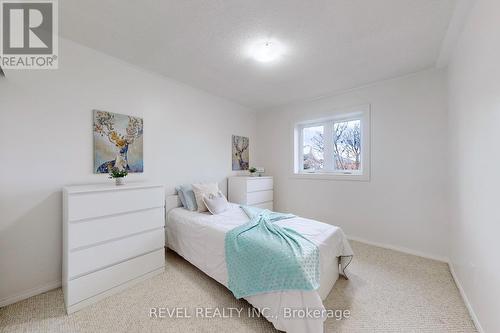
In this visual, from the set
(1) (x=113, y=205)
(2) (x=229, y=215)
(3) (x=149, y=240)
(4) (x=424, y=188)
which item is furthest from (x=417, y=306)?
(1) (x=113, y=205)

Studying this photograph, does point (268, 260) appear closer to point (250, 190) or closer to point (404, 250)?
point (250, 190)

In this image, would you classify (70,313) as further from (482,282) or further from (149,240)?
(482,282)

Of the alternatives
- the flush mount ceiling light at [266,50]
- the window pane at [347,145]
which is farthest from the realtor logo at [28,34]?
the window pane at [347,145]

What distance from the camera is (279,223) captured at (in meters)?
2.06

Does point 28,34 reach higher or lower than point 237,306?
higher

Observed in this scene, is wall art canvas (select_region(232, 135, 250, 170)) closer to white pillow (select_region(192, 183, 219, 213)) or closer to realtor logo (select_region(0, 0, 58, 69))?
white pillow (select_region(192, 183, 219, 213))

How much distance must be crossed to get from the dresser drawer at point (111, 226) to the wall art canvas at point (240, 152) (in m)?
1.88

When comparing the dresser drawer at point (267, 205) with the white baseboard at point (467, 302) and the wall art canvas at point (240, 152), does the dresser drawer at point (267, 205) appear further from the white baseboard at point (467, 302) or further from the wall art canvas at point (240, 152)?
the white baseboard at point (467, 302)

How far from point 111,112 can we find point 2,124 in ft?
2.68

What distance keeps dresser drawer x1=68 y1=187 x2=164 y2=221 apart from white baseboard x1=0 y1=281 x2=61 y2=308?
874mm

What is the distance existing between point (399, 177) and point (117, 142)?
3640 mm

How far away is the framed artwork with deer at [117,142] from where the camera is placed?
2.14 metres

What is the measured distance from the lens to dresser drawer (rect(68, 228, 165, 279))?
162 centimetres

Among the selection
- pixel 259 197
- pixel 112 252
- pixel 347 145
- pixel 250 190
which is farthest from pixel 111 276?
pixel 347 145
